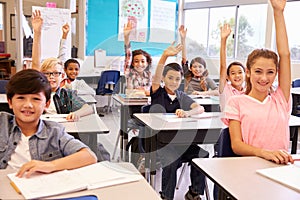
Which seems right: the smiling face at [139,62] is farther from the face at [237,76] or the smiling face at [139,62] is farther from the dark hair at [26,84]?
the dark hair at [26,84]

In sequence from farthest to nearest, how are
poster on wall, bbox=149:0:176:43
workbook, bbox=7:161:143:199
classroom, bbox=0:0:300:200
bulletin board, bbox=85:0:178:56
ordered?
1. poster on wall, bbox=149:0:176:43
2. bulletin board, bbox=85:0:178:56
3. classroom, bbox=0:0:300:200
4. workbook, bbox=7:161:143:199

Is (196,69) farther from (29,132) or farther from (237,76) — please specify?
(29,132)

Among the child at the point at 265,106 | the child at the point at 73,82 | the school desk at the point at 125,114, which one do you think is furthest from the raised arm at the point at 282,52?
the child at the point at 73,82

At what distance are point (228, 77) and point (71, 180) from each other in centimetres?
231

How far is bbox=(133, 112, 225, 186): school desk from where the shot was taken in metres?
2.23

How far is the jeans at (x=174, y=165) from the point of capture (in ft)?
7.84

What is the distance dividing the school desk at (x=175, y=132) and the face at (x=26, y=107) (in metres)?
0.94

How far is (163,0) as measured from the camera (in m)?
7.16

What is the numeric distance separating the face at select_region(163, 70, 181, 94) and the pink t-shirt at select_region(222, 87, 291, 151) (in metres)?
1.00

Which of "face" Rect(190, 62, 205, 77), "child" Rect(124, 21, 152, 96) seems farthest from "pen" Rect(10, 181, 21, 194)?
"face" Rect(190, 62, 205, 77)

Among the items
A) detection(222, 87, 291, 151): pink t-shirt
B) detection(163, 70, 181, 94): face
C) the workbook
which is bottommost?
the workbook

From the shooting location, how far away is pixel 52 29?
507 centimetres

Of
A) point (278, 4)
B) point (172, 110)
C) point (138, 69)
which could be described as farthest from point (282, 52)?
point (138, 69)

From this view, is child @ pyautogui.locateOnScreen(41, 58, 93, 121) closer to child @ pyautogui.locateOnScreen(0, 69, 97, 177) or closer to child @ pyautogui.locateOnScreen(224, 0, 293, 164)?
child @ pyautogui.locateOnScreen(0, 69, 97, 177)
